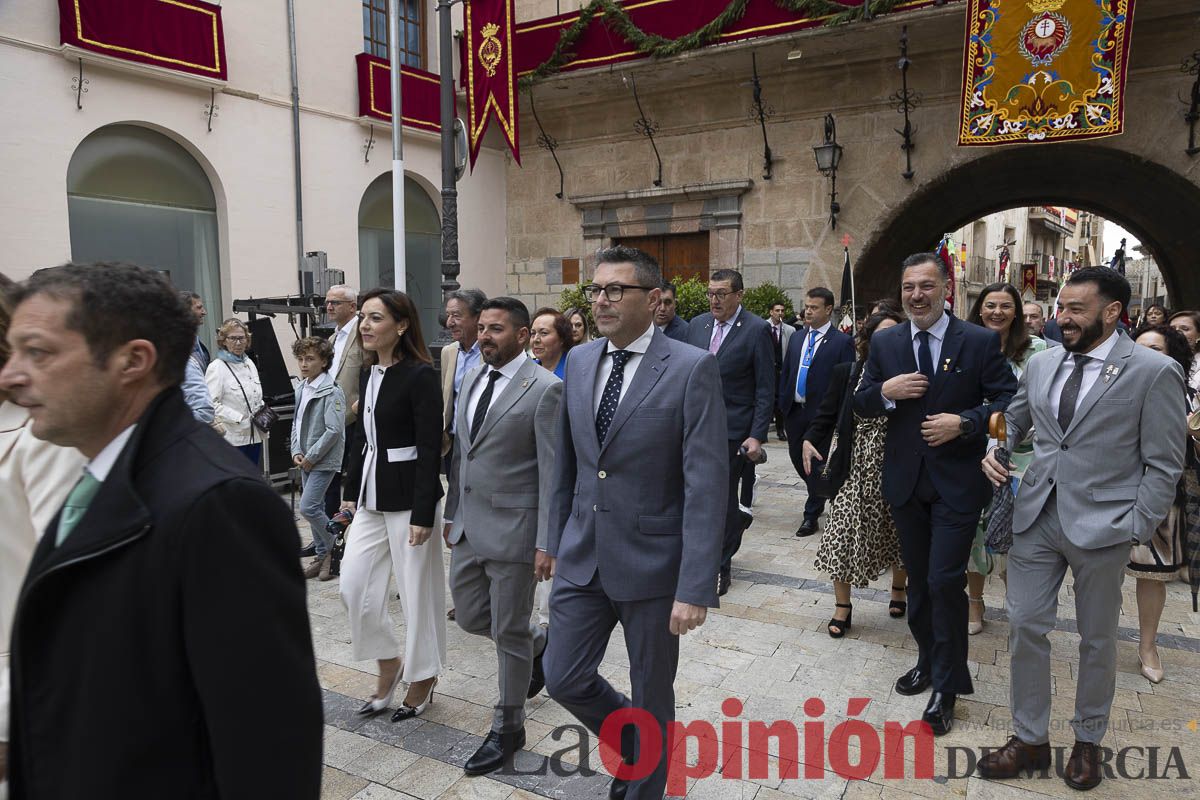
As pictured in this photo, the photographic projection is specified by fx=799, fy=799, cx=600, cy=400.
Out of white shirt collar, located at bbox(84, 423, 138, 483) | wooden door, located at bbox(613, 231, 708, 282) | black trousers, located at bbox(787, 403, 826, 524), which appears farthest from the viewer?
wooden door, located at bbox(613, 231, 708, 282)

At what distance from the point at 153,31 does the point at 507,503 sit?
10.6 meters

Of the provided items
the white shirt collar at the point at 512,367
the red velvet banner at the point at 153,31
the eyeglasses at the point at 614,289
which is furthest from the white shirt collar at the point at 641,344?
the red velvet banner at the point at 153,31

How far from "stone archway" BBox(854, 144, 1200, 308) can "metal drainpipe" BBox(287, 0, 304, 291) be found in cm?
915

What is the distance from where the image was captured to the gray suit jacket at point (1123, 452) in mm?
3049

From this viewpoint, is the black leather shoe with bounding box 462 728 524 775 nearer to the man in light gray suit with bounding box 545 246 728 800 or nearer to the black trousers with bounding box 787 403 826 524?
the man in light gray suit with bounding box 545 246 728 800

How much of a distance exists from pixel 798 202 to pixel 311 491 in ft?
33.8

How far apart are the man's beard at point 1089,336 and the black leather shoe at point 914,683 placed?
1770 millimetres

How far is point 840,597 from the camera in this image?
4789 mm

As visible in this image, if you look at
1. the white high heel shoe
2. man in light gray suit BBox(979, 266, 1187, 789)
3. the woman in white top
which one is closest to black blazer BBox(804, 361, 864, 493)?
man in light gray suit BBox(979, 266, 1187, 789)

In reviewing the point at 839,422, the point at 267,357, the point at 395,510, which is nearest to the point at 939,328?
the point at 839,422

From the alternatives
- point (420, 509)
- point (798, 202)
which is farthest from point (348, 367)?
point (798, 202)

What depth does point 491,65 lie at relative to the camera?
13.1 meters

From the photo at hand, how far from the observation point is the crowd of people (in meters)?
1.24

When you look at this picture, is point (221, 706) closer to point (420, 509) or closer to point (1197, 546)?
point (420, 509)
